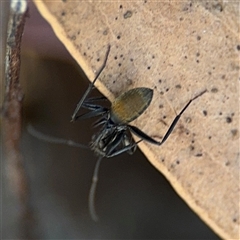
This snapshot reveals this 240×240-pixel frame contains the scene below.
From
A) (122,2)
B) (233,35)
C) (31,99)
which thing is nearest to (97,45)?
(122,2)

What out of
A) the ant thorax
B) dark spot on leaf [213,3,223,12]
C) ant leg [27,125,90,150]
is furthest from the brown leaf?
ant leg [27,125,90,150]

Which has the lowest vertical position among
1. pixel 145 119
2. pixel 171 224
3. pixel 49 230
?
pixel 49 230

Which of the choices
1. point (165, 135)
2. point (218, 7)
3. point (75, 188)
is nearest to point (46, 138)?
point (75, 188)

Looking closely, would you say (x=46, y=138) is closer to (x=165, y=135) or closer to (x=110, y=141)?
(x=110, y=141)

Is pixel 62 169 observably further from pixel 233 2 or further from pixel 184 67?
pixel 233 2

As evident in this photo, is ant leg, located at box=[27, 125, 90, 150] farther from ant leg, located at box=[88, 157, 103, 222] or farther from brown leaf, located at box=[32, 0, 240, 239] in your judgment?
brown leaf, located at box=[32, 0, 240, 239]

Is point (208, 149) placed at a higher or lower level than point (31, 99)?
higher
